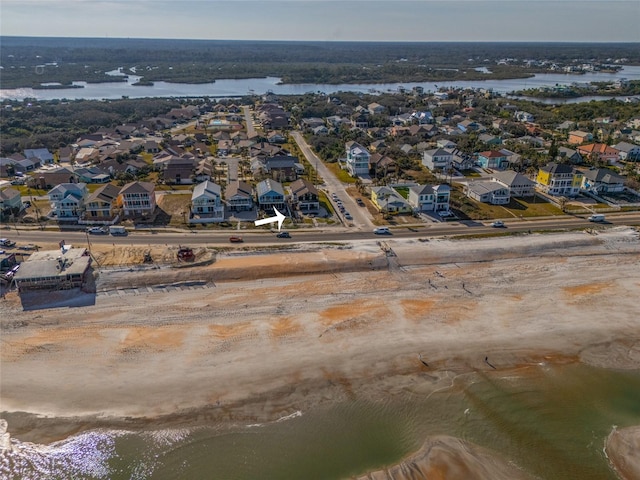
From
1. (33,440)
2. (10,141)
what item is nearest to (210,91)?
(10,141)

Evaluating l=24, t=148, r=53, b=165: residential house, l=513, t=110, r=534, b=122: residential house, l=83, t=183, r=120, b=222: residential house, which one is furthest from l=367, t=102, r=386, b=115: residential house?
l=83, t=183, r=120, b=222: residential house

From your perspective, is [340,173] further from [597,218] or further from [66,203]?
[66,203]

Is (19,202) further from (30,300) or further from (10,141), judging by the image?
(10,141)

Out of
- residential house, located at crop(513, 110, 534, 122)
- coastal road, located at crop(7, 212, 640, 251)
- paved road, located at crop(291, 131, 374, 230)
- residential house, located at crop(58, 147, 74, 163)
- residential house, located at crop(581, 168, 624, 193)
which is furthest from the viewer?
residential house, located at crop(513, 110, 534, 122)

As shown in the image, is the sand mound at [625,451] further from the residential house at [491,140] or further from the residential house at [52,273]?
the residential house at [491,140]

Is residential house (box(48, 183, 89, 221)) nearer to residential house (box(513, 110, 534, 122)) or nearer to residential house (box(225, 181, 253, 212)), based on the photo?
residential house (box(225, 181, 253, 212))

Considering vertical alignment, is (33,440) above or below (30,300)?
below
